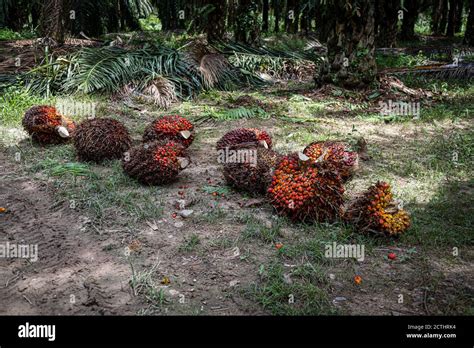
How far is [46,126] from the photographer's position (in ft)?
16.7

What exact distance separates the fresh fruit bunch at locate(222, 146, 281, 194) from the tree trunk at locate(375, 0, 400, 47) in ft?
34.6

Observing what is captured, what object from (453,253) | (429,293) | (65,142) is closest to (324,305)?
(429,293)

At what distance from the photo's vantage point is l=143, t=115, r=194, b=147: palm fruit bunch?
15.6 feet

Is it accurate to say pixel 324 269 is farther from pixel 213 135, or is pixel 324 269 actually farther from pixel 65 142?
pixel 65 142

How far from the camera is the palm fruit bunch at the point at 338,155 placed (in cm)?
396

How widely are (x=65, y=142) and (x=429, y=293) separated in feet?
13.9

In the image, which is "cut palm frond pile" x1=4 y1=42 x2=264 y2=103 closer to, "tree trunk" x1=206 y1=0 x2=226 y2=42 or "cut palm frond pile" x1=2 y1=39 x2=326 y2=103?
"cut palm frond pile" x1=2 y1=39 x2=326 y2=103

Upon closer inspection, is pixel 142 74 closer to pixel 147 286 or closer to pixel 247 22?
pixel 247 22

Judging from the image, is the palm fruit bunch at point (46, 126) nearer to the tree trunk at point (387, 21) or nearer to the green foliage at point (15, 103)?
the green foliage at point (15, 103)

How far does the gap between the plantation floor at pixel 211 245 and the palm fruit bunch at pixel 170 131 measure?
28cm
